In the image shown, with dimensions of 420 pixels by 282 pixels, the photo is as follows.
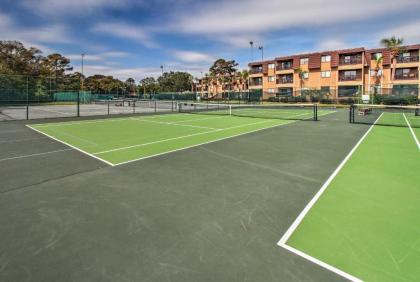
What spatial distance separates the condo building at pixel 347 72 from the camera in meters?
50.4

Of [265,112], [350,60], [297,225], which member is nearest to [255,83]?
[350,60]

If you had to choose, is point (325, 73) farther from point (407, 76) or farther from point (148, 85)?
point (148, 85)

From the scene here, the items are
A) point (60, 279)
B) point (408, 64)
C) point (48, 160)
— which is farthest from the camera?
point (408, 64)

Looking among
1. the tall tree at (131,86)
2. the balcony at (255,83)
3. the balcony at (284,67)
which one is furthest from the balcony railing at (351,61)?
the tall tree at (131,86)

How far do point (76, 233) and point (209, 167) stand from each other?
15.2ft

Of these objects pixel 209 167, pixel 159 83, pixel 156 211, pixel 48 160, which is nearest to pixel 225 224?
pixel 156 211

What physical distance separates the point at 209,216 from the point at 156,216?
948 mm

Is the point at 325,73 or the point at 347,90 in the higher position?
the point at 325,73

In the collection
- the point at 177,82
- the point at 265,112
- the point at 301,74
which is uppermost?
the point at 177,82

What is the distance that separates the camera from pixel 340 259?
3826 millimetres

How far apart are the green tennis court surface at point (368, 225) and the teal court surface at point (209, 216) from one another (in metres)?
0.02

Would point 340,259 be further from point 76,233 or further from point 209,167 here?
point 209,167

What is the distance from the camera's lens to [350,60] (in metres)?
55.7

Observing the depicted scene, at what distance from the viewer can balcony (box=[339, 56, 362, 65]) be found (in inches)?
2153
